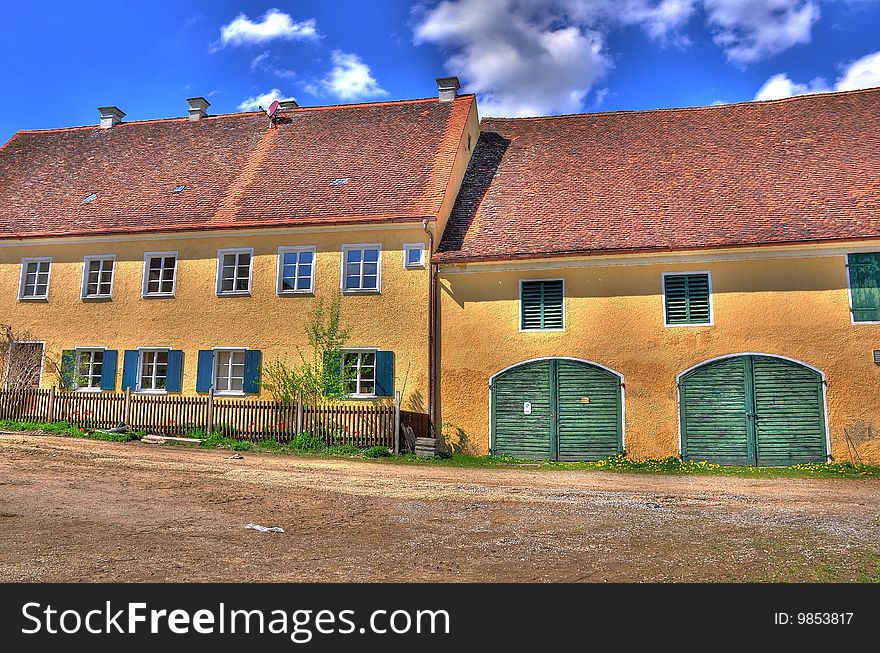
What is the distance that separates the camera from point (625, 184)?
19.9m

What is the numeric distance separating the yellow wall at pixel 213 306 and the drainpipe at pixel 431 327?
0.16m

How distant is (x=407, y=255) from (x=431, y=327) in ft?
6.96

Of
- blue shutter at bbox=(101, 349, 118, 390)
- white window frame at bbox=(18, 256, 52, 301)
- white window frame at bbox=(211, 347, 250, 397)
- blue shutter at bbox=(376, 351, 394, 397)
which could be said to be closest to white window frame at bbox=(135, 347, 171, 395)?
blue shutter at bbox=(101, 349, 118, 390)

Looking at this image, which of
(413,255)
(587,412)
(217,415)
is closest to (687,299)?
(587,412)

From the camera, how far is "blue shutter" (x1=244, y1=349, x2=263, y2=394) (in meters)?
19.2

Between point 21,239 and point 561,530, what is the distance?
19825 millimetres

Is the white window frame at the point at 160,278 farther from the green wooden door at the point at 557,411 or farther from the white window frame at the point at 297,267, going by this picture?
the green wooden door at the point at 557,411

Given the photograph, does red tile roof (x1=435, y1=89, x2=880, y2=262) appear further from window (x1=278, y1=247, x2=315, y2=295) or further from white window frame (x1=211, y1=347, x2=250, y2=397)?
white window frame (x1=211, y1=347, x2=250, y2=397)

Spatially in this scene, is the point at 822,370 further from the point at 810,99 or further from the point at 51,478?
Answer: the point at 51,478

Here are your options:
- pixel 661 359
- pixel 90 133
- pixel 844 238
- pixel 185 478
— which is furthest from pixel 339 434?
pixel 90 133

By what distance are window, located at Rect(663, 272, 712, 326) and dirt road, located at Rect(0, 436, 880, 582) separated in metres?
4.07

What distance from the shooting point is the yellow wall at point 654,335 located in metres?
15.7

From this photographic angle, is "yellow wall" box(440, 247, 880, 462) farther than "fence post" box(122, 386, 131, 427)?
No

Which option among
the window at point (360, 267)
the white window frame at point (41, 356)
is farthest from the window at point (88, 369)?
the window at point (360, 267)
